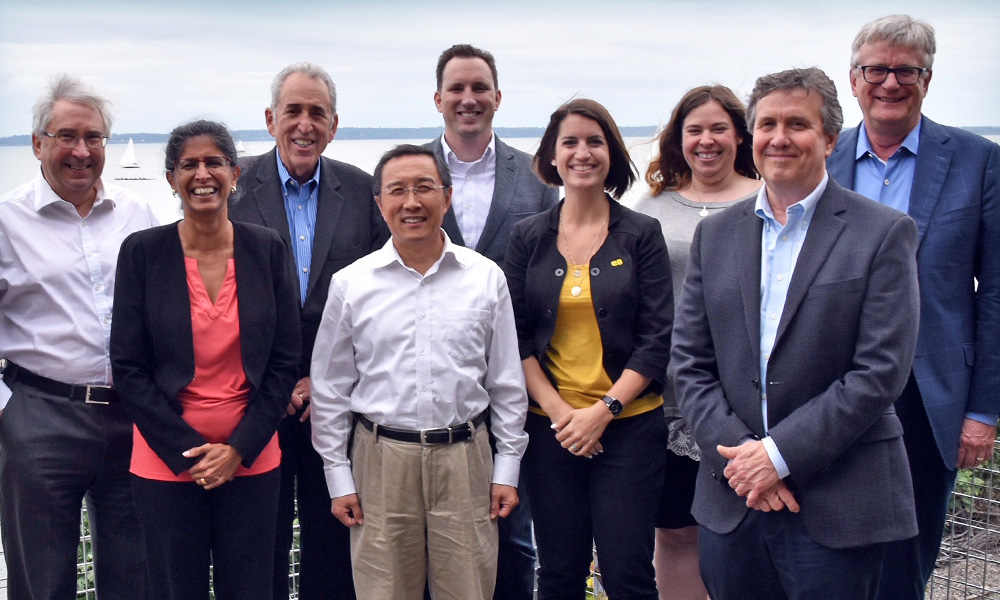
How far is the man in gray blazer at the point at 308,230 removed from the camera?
348 cm

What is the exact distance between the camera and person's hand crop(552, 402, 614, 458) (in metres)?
3.09

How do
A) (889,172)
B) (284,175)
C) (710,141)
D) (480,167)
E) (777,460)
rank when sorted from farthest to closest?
(480,167), (284,175), (710,141), (889,172), (777,460)

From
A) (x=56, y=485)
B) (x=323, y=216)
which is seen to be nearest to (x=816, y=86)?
(x=323, y=216)

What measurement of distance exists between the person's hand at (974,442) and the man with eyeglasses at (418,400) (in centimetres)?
151

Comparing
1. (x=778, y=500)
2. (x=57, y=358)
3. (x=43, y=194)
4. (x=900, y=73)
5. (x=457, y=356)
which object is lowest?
(x=778, y=500)

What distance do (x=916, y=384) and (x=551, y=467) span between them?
4.18ft

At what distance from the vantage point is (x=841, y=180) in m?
3.32

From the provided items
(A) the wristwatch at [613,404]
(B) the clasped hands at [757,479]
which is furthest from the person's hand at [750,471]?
(A) the wristwatch at [613,404]

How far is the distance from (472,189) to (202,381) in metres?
1.55

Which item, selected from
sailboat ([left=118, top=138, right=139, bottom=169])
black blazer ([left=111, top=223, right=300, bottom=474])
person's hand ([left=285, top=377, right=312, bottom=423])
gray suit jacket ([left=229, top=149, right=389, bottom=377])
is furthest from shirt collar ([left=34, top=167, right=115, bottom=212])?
sailboat ([left=118, top=138, right=139, bottom=169])

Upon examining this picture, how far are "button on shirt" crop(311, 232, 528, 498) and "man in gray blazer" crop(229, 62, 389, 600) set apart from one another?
32 cm

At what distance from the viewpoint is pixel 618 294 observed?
3199 mm

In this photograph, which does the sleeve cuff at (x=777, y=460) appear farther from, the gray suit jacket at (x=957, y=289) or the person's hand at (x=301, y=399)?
the person's hand at (x=301, y=399)

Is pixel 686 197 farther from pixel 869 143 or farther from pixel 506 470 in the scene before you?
pixel 506 470
